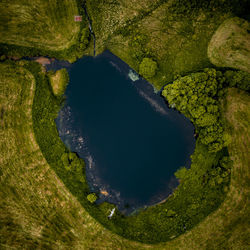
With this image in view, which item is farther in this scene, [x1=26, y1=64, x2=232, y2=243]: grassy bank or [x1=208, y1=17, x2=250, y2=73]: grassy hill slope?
[x1=208, y1=17, x2=250, y2=73]: grassy hill slope

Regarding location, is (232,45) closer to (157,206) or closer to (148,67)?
(148,67)

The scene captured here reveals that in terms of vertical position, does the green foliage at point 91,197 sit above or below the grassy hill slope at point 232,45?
below

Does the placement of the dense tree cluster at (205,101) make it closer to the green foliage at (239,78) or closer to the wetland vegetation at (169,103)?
the wetland vegetation at (169,103)

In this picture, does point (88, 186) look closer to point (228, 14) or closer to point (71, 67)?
point (71, 67)

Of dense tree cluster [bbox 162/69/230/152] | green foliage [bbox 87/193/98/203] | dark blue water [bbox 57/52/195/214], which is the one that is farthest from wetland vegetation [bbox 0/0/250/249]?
dark blue water [bbox 57/52/195/214]

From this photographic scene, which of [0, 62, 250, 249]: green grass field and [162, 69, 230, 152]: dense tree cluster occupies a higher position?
[162, 69, 230, 152]: dense tree cluster

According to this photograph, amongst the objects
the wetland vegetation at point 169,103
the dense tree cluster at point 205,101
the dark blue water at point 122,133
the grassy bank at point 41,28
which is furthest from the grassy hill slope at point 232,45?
the grassy bank at point 41,28

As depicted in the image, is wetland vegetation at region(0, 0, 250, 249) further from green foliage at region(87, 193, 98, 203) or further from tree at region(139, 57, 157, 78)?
green foliage at region(87, 193, 98, 203)
